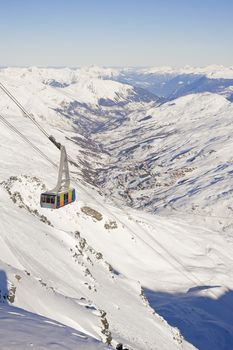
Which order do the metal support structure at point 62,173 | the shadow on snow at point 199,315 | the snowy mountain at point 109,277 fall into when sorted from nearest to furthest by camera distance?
1. the snowy mountain at point 109,277
2. the metal support structure at point 62,173
3. the shadow on snow at point 199,315

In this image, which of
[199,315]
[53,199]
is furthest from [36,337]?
[199,315]

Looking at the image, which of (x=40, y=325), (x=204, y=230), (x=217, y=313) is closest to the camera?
(x=40, y=325)

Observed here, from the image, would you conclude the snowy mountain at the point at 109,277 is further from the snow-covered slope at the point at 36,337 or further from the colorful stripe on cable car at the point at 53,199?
the colorful stripe on cable car at the point at 53,199

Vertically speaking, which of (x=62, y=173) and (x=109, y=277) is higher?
(x=62, y=173)

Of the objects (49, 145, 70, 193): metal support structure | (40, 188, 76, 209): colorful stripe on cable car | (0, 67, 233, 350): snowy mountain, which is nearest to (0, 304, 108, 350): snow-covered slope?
(0, 67, 233, 350): snowy mountain

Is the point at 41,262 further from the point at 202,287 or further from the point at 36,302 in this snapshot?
the point at 202,287

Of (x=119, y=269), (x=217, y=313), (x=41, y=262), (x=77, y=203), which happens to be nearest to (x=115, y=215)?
(x=77, y=203)

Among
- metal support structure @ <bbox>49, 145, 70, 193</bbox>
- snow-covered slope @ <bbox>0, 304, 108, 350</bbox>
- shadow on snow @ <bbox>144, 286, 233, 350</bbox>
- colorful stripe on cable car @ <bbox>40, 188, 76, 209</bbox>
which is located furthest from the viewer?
shadow on snow @ <bbox>144, 286, 233, 350</bbox>

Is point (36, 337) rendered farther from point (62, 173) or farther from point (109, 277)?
point (109, 277)

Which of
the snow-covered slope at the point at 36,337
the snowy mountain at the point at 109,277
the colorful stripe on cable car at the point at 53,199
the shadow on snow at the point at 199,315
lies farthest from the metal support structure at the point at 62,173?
the shadow on snow at the point at 199,315

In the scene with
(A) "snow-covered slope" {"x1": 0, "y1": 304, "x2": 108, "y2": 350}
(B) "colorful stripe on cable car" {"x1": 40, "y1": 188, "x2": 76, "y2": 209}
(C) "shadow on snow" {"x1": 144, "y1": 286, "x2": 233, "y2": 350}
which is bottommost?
(C) "shadow on snow" {"x1": 144, "y1": 286, "x2": 233, "y2": 350}

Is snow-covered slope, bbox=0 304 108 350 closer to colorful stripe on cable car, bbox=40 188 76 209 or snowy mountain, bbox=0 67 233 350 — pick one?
snowy mountain, bbox=0 67 233 350
